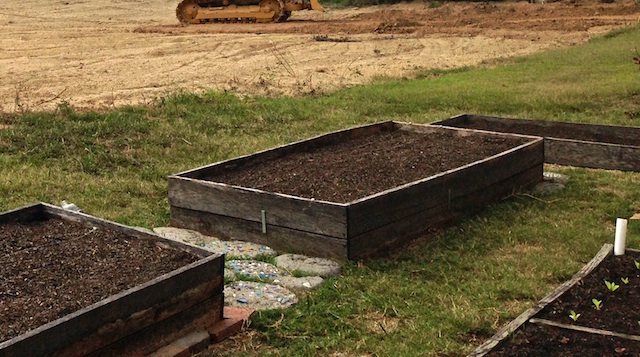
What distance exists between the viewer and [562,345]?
3.59m

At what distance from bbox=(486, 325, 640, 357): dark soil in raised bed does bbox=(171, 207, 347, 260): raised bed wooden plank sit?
155 centimetres

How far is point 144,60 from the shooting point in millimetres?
16125

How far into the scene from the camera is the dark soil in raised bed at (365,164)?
5773 mm

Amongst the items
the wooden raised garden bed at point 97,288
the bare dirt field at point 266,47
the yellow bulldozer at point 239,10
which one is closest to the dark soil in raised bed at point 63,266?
the wooden raised garden bed at point 97,288

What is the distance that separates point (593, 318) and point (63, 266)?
2369 mm

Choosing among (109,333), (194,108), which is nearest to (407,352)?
(109,333)

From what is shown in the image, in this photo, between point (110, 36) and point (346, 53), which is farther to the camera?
point (110, 36)

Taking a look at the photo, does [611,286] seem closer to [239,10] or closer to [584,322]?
[584,322]

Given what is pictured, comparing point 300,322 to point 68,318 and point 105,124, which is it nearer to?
point 68,318

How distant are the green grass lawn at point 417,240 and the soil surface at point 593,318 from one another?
0.38 metres

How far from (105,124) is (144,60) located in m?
7.80

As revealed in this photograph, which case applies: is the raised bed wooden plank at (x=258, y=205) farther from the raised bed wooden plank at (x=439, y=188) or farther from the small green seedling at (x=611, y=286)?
the small green seedling at (x=611, y=286)

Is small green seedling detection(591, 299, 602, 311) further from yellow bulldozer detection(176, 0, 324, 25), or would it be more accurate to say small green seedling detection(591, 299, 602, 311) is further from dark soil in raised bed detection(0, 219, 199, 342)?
yellow bulldozer detection(176, 0, 324, 25)

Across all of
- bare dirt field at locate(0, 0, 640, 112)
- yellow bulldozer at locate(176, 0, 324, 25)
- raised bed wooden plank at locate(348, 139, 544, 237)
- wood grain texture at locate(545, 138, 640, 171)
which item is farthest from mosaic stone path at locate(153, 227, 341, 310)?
yellow bulldozer at locate(176, 0, 324, 25)
